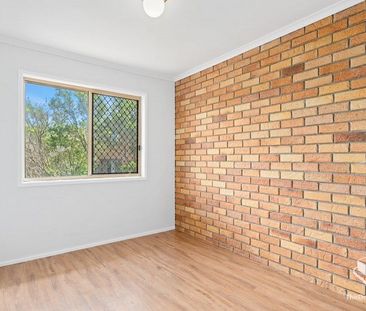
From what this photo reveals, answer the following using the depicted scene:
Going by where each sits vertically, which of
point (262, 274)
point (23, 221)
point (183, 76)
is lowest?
point (262, 274)

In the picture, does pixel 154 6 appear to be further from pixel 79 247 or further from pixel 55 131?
pixel 79 247

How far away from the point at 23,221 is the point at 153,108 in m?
2.27

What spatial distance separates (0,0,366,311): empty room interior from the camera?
82.4 inches

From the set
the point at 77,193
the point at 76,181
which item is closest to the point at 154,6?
the point at 76,181

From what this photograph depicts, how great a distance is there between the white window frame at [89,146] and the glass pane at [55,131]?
67 millimetres

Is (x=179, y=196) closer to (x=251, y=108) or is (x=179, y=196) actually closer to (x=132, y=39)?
(x=251, y=108)

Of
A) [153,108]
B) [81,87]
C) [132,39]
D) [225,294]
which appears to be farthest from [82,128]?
[225,294]

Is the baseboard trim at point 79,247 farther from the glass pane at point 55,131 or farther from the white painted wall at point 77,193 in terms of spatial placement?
the glass pane at point 55,131

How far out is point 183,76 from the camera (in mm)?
3879

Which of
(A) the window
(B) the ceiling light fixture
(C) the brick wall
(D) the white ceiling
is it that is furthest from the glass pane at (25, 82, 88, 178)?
(B) the ceiling light fixture

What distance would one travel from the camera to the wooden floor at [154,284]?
199 centimetres

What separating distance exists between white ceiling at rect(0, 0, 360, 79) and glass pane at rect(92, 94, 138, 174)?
70 cm

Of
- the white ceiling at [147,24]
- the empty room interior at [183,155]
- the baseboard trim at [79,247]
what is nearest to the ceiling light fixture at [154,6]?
the empty room interior at [183,155]

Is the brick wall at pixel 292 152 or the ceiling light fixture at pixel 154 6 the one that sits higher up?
the ceiling light fixture at pixel 154 6
